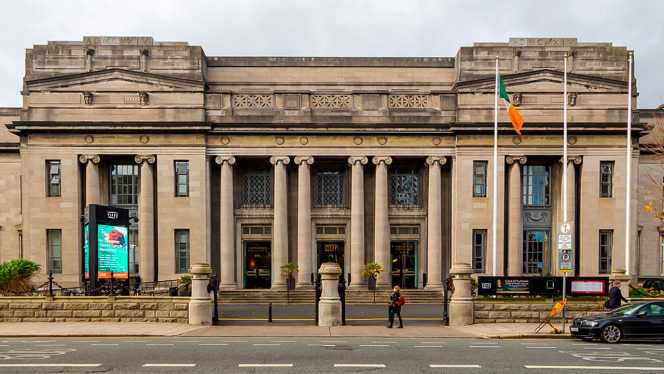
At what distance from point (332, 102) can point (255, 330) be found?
1948cm

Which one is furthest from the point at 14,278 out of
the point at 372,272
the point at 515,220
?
the point at 515,220

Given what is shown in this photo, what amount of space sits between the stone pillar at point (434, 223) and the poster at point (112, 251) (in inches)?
766

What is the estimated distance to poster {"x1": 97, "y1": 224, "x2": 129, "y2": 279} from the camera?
1014 inches

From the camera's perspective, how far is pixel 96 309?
23891 millimetres

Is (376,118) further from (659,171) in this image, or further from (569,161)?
(659,171)

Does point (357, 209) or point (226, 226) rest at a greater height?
point (357, 209)

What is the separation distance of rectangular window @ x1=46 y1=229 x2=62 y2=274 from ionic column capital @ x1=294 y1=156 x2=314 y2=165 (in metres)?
15.9

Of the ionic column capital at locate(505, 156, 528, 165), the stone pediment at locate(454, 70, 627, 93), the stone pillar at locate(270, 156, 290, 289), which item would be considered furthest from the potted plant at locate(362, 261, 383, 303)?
the stone pediment at locate(454, 70, 627, 93)

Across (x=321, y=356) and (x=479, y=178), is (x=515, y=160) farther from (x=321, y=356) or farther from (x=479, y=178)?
(x=321, y=356)

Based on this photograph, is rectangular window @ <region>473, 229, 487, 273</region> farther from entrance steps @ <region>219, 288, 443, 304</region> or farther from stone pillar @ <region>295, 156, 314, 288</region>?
stone pillar @ <region>295, 156, 314, 288</region>

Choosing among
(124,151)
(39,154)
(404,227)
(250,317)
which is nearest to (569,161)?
(404,227)

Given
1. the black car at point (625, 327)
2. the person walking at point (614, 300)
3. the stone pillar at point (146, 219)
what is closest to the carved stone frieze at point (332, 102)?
the stone pillar at point (146, 219)

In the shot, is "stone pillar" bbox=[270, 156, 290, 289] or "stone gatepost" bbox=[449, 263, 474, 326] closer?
"stone gatepost" bbox=[449, 263, 474, 326]

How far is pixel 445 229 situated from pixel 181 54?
2142cm
